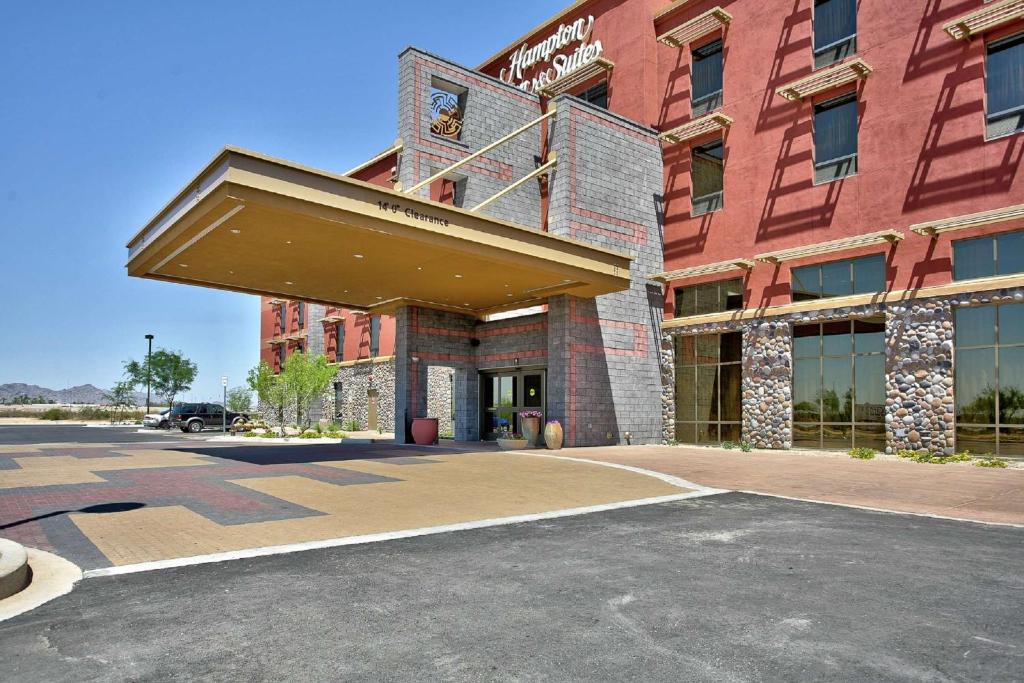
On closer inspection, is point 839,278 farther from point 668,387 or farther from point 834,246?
point 668,387

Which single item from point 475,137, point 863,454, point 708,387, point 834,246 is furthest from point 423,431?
point 834,246

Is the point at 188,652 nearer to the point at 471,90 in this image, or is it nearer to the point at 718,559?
the point at 718,559

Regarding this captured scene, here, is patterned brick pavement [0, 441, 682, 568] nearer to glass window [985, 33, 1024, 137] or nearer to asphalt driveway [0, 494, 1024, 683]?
asphalt driveway [0, 494, 1024, 683]

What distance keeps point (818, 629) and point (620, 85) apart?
2731 cm

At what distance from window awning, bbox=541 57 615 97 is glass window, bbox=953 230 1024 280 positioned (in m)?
15.9

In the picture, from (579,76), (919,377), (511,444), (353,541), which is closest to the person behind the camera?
(353,541)

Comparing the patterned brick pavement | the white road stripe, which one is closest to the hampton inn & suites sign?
the patterned brick pavement

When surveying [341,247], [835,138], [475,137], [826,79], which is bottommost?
[341,247]

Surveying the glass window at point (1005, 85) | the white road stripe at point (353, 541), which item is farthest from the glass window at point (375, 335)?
the white road stripe at point (353, 541)

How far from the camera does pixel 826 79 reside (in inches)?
870

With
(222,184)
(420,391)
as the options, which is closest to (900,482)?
(222,184)

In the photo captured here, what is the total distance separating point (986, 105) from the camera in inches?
746

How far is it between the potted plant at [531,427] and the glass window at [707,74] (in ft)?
44.1

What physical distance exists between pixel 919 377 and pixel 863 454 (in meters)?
2.74
